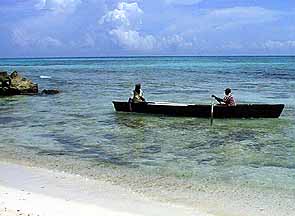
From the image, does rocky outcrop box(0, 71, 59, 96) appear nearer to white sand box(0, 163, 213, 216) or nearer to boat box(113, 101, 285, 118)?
boat box(113, 101, 285, 118)

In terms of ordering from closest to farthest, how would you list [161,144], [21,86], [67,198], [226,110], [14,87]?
[67,198]
[161,144]
[226,110]
[14,87]
[21,86]

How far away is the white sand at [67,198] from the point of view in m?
7.55

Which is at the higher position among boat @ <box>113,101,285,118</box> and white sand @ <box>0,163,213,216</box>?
boat @ <box>113,101,285,118</box>

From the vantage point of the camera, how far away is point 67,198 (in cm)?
855

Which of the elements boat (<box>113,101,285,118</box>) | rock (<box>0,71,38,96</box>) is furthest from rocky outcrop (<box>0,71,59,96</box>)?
boat (<box>113,101,285,118</box>)

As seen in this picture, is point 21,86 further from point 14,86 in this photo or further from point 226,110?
point 226,110

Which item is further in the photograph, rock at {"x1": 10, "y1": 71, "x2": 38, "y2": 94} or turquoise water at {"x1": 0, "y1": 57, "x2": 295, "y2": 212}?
rock at {"x1": 10, "y1": 71, "x2": 38, "y2": 94}

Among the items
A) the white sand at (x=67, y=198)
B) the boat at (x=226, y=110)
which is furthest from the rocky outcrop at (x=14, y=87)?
the white sand at (x=67, y=198)

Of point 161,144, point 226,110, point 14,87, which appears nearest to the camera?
point 161,144

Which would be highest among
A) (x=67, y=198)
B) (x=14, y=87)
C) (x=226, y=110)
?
(x=226, y=110)

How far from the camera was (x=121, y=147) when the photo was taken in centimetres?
1438

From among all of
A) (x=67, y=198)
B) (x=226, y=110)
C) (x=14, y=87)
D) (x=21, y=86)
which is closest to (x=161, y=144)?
(x=226, y=110)

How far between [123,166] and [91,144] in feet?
10.8

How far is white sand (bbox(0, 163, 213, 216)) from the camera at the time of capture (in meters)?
7.55
